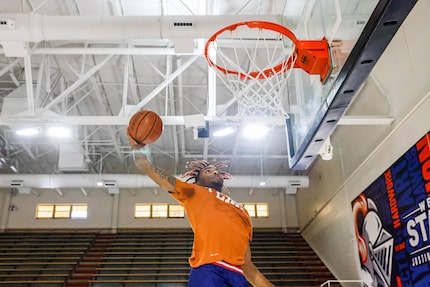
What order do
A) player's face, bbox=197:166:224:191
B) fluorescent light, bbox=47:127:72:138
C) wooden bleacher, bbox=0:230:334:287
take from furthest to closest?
wooden bleacher, bbox=0:230:334:287 < fluorescent light, bbox=47:127:72:138 < player's face, bbox=197:166:224:191

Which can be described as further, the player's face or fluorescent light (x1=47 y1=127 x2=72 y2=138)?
fluorescent light (x1=47 y1=127 x2=72 y2=138)

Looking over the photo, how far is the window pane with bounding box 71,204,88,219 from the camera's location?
1509 centimetres

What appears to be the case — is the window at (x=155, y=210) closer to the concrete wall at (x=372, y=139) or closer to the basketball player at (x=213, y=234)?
the concrete wall at (x=372, y=139)

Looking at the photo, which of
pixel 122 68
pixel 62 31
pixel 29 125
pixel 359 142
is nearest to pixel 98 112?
pixel 122 68

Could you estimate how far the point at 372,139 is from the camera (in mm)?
7828

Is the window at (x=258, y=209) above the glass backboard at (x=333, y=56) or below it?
above

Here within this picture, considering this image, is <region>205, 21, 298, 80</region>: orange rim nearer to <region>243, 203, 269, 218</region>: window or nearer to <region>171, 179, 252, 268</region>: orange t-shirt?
<region>171, 179, 252, 268</region>: orange t-shirt

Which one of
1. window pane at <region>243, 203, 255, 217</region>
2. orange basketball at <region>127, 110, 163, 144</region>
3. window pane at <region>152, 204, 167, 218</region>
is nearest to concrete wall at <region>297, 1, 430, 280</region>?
window pane at <region>243, 203, 255, 217</region>

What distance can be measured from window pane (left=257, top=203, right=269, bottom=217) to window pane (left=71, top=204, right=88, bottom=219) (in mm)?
6065

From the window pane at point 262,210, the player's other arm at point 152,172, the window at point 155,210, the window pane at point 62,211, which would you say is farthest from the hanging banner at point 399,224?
the window pane at point 62,211

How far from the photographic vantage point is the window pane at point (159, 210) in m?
15.2

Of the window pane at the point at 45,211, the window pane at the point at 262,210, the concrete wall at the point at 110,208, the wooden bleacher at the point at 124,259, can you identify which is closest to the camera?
the wooden bleacher at the point at 124,259

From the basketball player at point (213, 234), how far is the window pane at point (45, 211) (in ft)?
44.6

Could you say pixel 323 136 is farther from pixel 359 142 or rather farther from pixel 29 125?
pixel 29 125
